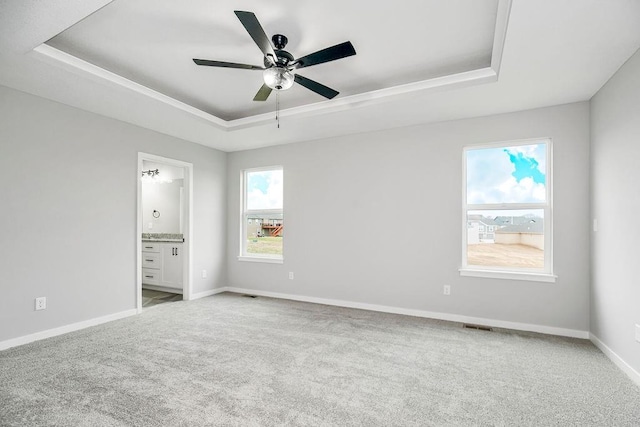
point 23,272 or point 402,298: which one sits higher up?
point 23,272

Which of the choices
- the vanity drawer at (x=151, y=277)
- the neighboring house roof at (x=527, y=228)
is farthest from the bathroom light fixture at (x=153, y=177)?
the neighboring house roof at (x=527, y=228)

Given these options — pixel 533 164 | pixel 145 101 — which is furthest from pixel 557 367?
pixel 145 101

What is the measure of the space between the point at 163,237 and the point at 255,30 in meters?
4.90

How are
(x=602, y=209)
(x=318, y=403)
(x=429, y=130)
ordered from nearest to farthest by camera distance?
1. (x=318, y=403)
2. (x=602, y=209)
3. (x=429, y=130)

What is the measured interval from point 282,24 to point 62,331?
3713 millimetres

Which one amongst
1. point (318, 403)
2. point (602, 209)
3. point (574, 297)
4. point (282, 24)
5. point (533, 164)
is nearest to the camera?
point (318, 403)

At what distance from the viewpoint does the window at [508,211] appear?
357 cm

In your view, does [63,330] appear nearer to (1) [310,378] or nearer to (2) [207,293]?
(2) [207,293]

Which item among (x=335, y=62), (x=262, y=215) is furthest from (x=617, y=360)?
(x=262, y=215)

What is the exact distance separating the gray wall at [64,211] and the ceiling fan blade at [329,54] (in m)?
2.81

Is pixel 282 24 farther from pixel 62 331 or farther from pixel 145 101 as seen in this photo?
pixel 62 331

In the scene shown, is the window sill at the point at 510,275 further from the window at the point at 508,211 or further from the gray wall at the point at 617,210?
the gray wall at the point at 617,210

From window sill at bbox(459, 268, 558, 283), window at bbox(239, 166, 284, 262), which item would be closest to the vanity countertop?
window at bbox(239, 166, 284, 262)

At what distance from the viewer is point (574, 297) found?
3.36 metres
